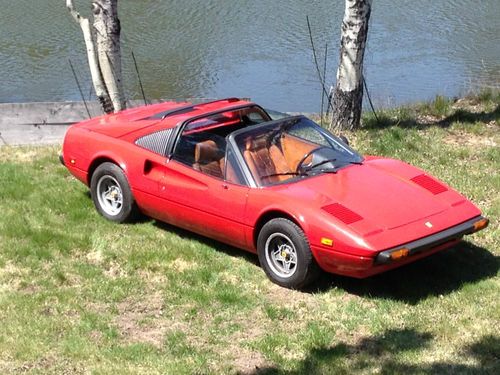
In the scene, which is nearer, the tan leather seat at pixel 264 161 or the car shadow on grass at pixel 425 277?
the car shadow on grass at pixel 425 277

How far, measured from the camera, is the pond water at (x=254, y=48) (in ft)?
60.3

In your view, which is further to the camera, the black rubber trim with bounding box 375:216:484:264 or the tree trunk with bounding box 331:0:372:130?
the tree trunk with bounding box 331:0:372:130

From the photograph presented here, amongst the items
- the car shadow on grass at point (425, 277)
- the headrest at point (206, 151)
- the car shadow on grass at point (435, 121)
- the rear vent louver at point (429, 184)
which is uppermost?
the headrest at point (206, 151)

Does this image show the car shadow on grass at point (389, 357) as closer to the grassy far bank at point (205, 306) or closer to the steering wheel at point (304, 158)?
the grassy far bank at point (205, 306)

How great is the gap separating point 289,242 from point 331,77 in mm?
11844

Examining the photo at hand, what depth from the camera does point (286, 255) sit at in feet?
21.8

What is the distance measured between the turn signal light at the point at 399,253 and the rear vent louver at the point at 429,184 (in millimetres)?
995

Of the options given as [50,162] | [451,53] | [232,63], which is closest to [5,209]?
[50,162]

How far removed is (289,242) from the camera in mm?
6535

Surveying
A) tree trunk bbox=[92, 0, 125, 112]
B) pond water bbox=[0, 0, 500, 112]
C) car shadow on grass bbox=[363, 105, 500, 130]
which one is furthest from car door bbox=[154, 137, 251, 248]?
pond water bbox=[0, 0, 500, 112]

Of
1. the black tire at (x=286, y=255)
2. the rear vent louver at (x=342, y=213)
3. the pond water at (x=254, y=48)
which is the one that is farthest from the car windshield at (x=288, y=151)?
the pond water at (x=254, y=48)

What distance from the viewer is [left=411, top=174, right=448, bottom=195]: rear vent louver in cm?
696

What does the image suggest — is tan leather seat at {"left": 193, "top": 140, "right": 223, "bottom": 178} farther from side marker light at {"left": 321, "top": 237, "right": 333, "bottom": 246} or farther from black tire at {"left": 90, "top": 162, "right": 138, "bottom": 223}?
side marker light at {"left": 321, "top": 237, "right": 333, "bottom": 246}

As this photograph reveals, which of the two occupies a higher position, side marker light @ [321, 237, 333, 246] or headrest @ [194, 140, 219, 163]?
headrest @ [194, 140, 219, 163]
